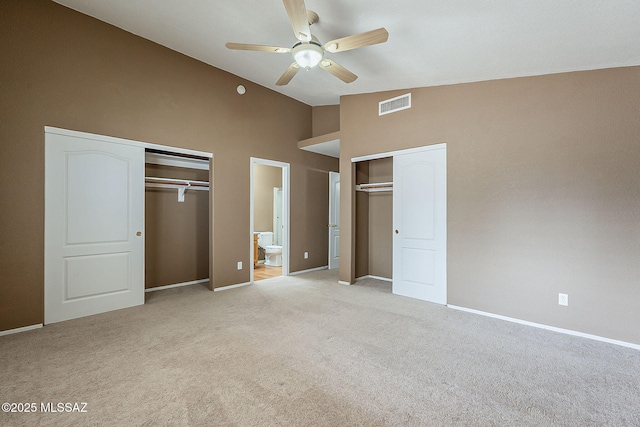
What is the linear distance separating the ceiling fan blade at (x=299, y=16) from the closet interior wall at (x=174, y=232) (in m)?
3.37

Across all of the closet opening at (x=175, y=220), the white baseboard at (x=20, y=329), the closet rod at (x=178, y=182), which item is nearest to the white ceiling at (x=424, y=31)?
the closet opening at (x=175, y=220)

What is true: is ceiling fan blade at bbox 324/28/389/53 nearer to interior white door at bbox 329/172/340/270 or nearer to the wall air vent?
the wall air vent

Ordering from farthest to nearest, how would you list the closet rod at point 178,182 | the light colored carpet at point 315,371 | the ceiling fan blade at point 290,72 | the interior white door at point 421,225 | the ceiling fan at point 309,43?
the closet rod at point 178,182
the interior white door at point 421,225
the ceiling fan blade at point 290,72
the ceiling fan at point 309,43
the light colored carpet at point 315,371

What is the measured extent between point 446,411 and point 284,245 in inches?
162

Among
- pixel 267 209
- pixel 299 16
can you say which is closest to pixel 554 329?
pixel 299 16

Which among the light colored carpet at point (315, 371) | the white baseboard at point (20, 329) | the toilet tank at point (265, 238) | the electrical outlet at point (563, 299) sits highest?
the toilet tank at point (265, 238)

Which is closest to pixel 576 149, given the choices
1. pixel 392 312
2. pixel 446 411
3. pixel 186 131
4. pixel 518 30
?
pixel 518 30

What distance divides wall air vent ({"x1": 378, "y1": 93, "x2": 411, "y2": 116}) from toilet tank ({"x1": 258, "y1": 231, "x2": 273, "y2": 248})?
13.7 ft

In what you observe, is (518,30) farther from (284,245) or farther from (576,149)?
(284,245)

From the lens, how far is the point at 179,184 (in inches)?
184

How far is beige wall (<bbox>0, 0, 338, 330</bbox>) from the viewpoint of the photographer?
292 cm

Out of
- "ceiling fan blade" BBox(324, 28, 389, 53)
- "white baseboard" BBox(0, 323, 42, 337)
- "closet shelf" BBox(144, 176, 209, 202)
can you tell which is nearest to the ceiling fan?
"ceiling fan blade" BBox(324, 28, 389, 53)

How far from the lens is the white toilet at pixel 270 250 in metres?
6.71

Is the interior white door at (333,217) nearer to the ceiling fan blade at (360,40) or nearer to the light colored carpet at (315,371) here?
the light colored carpet at (315,371)
